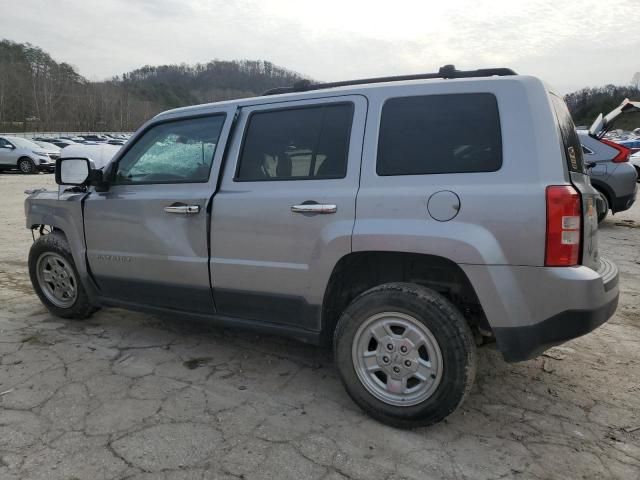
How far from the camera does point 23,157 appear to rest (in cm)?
2231

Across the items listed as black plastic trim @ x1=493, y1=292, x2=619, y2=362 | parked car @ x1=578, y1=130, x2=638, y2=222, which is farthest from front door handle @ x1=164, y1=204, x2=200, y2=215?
parked car @ x1=578, y1=130, x2=638, y2=222

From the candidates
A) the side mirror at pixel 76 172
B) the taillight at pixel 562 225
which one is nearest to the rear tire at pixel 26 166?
the side mirror at pixel 76 172

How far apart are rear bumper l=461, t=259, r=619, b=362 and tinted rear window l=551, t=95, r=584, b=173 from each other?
590 mm

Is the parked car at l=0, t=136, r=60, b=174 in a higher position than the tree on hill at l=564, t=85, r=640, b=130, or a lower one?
lower

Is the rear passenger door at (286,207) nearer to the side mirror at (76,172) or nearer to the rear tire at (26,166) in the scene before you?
the side mirror at (76,172)

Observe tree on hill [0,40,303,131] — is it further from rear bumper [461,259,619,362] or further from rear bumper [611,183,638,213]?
rear bumper [461,259,619,362]

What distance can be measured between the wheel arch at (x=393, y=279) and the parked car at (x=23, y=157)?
23437mm

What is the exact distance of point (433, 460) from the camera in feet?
8.18

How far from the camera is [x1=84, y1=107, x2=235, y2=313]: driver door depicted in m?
3.41

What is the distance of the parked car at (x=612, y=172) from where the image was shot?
27.4ft

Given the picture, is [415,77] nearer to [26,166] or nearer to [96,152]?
[96,152]

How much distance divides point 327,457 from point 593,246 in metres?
1.79

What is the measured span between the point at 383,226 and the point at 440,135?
22.8 inches

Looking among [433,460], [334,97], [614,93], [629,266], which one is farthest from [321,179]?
[614,93]
